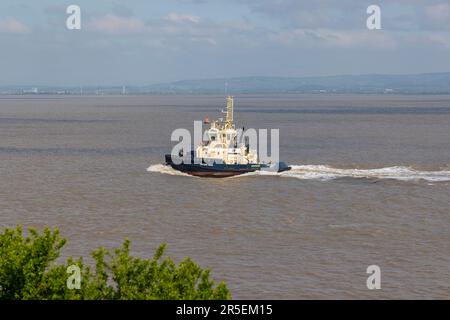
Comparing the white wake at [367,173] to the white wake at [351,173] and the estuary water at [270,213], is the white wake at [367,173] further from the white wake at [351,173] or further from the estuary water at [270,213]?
the estuary water at [270,213]

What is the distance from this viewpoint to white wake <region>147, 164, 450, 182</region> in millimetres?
78750

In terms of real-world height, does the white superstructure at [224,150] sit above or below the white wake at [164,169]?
above

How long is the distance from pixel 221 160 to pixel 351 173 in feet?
50.6

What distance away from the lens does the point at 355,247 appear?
46562 millimetres

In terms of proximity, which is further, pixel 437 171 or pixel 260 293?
pixel 437 171

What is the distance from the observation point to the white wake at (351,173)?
78750mm

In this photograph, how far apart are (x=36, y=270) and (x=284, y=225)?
31.3m

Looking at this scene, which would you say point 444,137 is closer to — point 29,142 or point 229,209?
point 29,142

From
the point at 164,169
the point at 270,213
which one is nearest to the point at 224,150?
the point at 164,169

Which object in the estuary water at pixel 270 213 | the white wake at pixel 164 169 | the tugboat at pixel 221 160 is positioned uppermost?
the tugboat at pixel 221 160

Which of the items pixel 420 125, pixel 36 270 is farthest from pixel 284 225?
pixel 420 125

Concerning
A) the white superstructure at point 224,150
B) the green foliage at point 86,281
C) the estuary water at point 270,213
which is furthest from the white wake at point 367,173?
the green foliage at point 86,281

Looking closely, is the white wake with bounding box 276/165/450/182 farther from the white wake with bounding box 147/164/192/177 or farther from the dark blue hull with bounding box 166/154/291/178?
the white wake with bounding box 147/164/192/177

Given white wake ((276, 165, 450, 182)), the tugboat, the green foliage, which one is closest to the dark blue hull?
the tugboat
